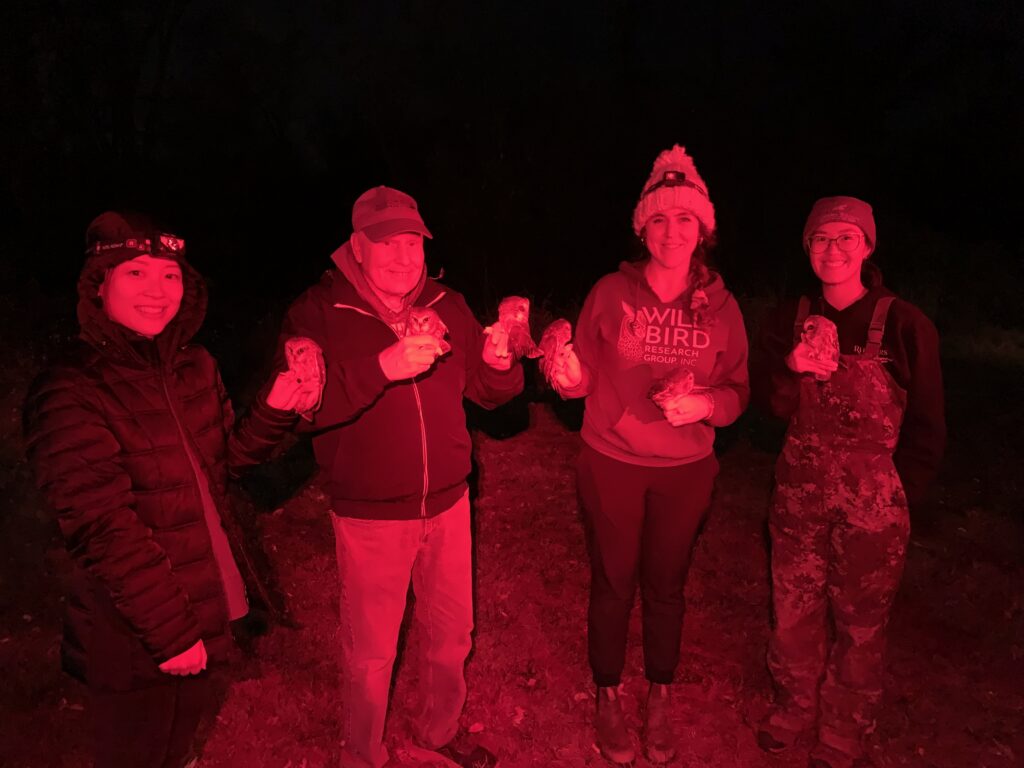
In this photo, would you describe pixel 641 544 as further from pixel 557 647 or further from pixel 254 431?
pixel 254 431

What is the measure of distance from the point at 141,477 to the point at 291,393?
580 millimetres

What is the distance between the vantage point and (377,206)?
2.80m

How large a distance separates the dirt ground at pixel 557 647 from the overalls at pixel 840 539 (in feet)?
1.33

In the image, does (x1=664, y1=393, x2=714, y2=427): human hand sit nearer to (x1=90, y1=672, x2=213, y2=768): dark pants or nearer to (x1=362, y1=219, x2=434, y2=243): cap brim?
(x1=362, y1=219, x2=434, y2=243): cap brim

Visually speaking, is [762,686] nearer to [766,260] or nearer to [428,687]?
[428,687]

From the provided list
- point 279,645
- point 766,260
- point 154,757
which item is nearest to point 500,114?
point 766,260

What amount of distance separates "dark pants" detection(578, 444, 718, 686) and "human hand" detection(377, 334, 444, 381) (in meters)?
1.06

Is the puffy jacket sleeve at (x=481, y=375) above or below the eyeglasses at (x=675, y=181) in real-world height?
below

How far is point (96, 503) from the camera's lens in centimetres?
233

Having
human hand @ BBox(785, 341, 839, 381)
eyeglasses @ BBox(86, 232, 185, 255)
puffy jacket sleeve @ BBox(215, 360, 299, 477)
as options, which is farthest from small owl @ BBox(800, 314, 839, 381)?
eyeglasses @ BBox(86, 232, 185, 255)

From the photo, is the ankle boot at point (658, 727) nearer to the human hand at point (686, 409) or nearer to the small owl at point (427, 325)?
the human hand at point (686, 409)

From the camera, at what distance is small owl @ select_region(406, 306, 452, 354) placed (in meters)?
2.74

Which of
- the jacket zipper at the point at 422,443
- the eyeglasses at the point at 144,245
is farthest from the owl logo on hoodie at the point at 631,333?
the eyeglasses at the point at 144,245

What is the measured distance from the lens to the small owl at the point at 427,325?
2.74 meters
